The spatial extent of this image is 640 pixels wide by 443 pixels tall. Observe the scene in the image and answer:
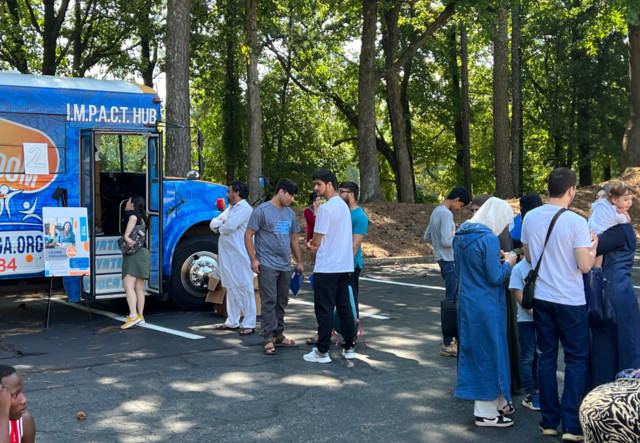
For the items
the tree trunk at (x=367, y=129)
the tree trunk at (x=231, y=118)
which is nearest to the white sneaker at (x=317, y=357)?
the tree trunk at (x=367, y=129)

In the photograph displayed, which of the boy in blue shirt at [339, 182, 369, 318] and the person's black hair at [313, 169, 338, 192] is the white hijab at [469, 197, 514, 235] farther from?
the boy in blue shirt at [339, 182, 369, 318]

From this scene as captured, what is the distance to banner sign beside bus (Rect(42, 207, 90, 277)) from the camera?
8289 millimetres

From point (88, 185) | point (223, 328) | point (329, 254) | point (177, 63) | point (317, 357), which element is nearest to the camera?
point (329, 254)

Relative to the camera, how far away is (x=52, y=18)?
23703 mm

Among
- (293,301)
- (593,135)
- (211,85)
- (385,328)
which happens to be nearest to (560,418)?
(385,328)

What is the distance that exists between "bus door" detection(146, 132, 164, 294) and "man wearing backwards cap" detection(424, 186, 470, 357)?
3.78 m

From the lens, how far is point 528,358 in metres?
5.58

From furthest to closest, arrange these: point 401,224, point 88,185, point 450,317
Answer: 1. point 401,224
2. point 88,185
3. point 450,317

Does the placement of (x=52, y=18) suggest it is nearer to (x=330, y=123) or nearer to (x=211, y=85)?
(x=211, y=85)

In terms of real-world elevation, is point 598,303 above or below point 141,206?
below

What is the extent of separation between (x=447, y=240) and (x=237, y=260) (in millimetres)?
2541

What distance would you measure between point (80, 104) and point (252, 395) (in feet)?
16.8

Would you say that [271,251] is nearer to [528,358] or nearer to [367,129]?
[528,358]

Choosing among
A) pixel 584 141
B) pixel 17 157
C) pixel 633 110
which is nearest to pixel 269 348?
pixel 17 157
